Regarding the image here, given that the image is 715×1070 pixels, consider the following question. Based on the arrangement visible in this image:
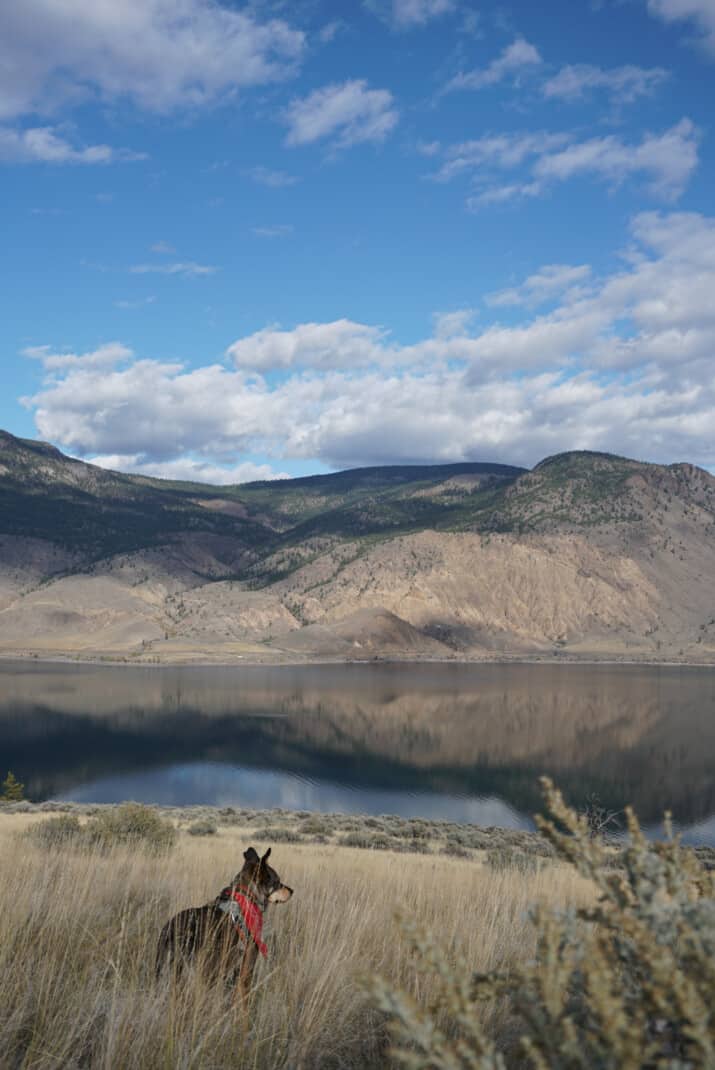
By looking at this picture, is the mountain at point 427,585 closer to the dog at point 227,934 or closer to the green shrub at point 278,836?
the green shrub at point 278,836

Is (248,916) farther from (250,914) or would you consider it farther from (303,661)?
(303,661)

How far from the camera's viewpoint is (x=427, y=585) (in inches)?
5778

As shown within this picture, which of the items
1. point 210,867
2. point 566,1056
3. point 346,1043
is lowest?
point 210,867

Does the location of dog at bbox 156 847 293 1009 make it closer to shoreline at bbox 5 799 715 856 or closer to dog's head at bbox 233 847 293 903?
dog's head at bbox 233 847 293 903

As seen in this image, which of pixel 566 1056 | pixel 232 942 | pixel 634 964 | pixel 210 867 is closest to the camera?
pixel 566 1056

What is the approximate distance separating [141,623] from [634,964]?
13705cm

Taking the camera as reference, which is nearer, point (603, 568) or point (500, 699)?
point (500, 699)

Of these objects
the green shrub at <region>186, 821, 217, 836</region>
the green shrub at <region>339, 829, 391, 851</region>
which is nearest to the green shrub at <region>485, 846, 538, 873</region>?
the green shrub at <region>339, 829, 391, 851</region>

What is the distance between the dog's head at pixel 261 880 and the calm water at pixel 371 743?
30312 millimetres

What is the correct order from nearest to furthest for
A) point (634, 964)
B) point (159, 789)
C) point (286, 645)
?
point (634, 964) < point (159, 789) < point (286, 645)

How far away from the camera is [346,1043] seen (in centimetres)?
283

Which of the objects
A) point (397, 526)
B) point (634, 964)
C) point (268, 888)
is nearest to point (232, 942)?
point (268, 888)

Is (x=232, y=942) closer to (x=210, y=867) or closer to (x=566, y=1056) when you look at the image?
(x=566, y=1056)

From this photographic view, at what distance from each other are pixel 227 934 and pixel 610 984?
2.23 m
